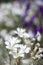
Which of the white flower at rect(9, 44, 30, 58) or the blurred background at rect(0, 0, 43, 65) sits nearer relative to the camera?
the white flower at rect(9, 44, 30, 58)

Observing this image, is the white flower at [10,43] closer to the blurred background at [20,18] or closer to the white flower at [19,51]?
the white flower at [19,51]

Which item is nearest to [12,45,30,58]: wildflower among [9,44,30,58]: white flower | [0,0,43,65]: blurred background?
[9,44,30,58]: white flower

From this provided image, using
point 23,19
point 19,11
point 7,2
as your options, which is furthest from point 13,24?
point 7,2

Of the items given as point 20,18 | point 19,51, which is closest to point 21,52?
point 19,51

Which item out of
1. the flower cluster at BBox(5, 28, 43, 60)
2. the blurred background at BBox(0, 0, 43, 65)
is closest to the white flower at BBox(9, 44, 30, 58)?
the flower cluster at BBox(5, 28, 43, 60)

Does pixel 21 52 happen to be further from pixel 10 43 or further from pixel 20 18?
pixel 20 18

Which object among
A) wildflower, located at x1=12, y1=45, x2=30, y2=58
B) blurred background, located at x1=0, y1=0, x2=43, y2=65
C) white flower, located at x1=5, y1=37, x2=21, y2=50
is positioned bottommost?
blurred background, located at x1=0, y1=0, x2=43, y2=65

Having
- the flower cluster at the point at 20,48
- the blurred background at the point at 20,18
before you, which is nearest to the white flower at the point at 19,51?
the flower cluster at the point at 20,48

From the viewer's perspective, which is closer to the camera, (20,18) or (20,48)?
(20,48)

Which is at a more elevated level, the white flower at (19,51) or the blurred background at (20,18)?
the white flower at (19,51)

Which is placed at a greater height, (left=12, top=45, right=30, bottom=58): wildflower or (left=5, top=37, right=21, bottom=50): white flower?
(left=5, top=37, right=21, bottom=50): white flower

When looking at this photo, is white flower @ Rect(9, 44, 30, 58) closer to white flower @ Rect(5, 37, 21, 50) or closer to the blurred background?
white flower @ Rect(5, 37, 21, 50)
